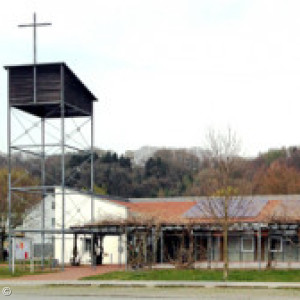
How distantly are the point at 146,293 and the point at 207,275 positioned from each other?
748 centimetres

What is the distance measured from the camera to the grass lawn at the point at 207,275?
3198cm

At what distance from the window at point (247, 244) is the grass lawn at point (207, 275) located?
369 inches

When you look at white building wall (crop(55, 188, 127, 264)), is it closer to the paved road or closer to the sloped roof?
the sloped roof

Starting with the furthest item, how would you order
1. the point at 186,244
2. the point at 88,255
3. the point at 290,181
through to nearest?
the point at 290,181 < the point at 88,255 < the point at 186,244

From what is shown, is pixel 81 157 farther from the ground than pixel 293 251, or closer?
farther from the ground

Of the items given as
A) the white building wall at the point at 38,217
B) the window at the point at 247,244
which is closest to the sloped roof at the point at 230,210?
the window at the point at 247,244

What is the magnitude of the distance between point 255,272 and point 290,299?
11.8 metres

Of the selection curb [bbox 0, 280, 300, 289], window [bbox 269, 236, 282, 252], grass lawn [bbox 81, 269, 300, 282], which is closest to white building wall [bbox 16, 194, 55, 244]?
Answer: window [bbox 269, 236, 282, 252]

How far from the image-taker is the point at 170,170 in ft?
348

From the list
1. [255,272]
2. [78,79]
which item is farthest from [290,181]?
[255,272]

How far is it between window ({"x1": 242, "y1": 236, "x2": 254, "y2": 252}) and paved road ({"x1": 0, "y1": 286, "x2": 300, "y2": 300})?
16905 mm

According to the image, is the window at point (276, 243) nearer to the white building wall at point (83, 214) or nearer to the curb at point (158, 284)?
the white building wall at point (83, 214)

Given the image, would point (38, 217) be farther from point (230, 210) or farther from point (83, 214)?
point (230, 210)

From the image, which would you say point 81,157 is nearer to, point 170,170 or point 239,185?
point 170,170
